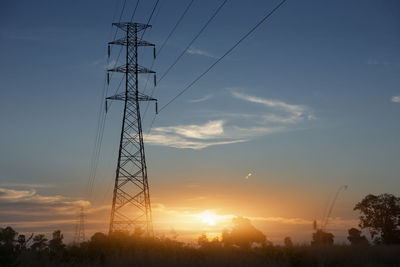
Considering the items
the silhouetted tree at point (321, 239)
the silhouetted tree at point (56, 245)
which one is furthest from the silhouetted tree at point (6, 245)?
the silhouetted tree at point (321, 239)

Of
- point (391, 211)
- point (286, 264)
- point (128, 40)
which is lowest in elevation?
point (286, 264)

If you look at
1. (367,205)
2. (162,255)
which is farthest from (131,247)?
(367,205)

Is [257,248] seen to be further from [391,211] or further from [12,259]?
[391,211]

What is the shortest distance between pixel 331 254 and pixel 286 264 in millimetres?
5162

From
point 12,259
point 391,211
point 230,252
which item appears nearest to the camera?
point 12,259

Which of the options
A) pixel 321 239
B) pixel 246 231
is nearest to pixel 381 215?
pixel 246 231

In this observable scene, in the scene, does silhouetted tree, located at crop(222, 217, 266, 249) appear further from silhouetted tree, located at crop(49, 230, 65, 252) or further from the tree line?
silhouetted tree, located at crop(49, 230, 65, 252)

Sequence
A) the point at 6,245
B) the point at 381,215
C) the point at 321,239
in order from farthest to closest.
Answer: the point at 381,215
the point at 321,239
the point at 6,245

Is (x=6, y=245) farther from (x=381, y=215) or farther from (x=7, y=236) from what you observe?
(x=381, y=215)

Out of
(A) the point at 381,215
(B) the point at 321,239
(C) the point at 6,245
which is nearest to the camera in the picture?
(C) the point at 6,245

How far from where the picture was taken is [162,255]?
2953 cm

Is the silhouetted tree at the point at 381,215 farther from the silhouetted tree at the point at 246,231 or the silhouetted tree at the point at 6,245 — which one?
the silhouetted tree at the point at 6,245

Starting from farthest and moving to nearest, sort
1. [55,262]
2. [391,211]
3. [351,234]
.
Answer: [351,234] < [391,211] < [55,262]

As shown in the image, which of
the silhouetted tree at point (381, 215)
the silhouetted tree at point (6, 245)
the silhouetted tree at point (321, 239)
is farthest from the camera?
the silhouetted tree at point (381, 215)
